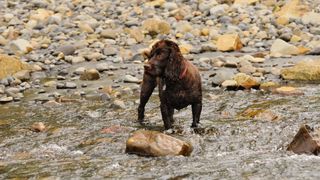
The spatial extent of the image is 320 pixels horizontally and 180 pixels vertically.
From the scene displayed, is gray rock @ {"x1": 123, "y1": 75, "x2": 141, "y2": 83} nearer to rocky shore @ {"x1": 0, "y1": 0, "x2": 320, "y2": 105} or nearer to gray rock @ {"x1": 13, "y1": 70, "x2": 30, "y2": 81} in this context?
rocky shore @ {"x1": 0, "y1": 0, "x2": 320, "y2": 105}

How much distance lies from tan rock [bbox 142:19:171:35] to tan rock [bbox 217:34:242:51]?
134 inches

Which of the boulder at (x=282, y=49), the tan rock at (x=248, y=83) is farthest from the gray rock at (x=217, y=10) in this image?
the tan rock at (x=248, y=83)

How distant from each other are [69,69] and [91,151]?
10.1 meters

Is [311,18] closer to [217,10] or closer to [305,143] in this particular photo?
[217,10]

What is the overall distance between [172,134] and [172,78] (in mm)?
992

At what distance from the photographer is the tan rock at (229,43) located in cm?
2167

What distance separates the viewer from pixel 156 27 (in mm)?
25172

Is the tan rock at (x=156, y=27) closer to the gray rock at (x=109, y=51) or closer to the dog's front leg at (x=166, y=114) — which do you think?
the gray rock at (x=109, y=51)

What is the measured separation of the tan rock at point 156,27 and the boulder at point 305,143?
16.1 metres

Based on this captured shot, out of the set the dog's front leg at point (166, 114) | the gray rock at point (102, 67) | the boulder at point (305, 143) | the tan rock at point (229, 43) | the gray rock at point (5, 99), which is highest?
the boulder at point (305, 143)

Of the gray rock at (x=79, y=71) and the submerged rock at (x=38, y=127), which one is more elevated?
the submerged rock at (x=38, y=127)

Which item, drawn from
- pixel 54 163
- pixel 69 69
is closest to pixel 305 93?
pixel 54 163

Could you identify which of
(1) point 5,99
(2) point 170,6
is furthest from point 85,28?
(1) point 5,99

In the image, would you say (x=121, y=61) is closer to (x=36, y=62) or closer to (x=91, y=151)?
(x=36, y=62)
